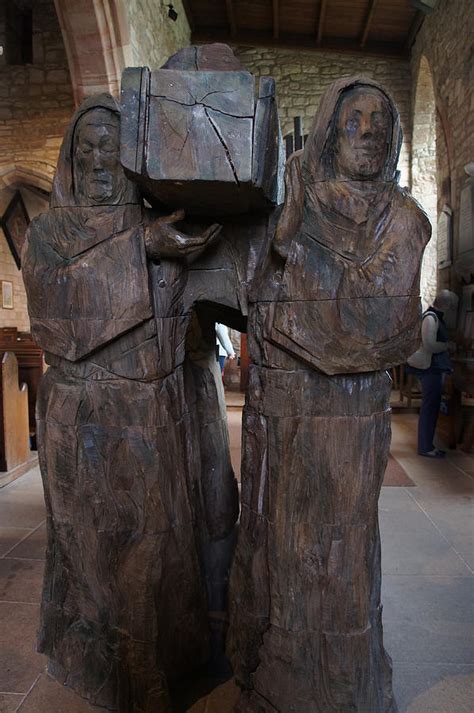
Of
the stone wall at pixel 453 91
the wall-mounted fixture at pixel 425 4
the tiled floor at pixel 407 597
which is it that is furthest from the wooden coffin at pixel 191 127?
the wall-mounted fixture at pixel 425 4

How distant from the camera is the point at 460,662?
7.14 ft

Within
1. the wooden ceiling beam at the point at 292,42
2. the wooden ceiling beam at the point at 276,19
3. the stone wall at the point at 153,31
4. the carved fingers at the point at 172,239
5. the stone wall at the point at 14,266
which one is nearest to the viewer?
the carved fingers at the point at 172,239

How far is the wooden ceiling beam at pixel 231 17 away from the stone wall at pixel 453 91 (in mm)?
3315

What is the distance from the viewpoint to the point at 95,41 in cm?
543

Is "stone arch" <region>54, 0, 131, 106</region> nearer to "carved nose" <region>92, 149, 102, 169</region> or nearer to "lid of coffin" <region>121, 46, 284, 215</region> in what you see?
"carved nose" <region>92, 149, 102, 169</region>

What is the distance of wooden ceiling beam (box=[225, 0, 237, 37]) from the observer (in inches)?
357

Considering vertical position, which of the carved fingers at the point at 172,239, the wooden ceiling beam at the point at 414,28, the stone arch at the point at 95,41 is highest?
the wooden ceiling beam at the point at 414,28

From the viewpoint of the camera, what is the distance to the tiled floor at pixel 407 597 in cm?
197

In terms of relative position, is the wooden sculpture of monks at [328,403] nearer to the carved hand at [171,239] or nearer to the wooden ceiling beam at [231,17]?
the carved hand at [171,239]

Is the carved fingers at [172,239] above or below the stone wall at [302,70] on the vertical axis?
below

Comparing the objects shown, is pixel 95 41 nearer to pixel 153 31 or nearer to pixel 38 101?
pixel 153 31

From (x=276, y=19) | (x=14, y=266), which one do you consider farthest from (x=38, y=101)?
(x=276, y=19)

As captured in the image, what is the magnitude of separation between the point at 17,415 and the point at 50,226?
346cm

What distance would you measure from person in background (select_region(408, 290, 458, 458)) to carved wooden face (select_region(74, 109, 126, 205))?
4.07m
